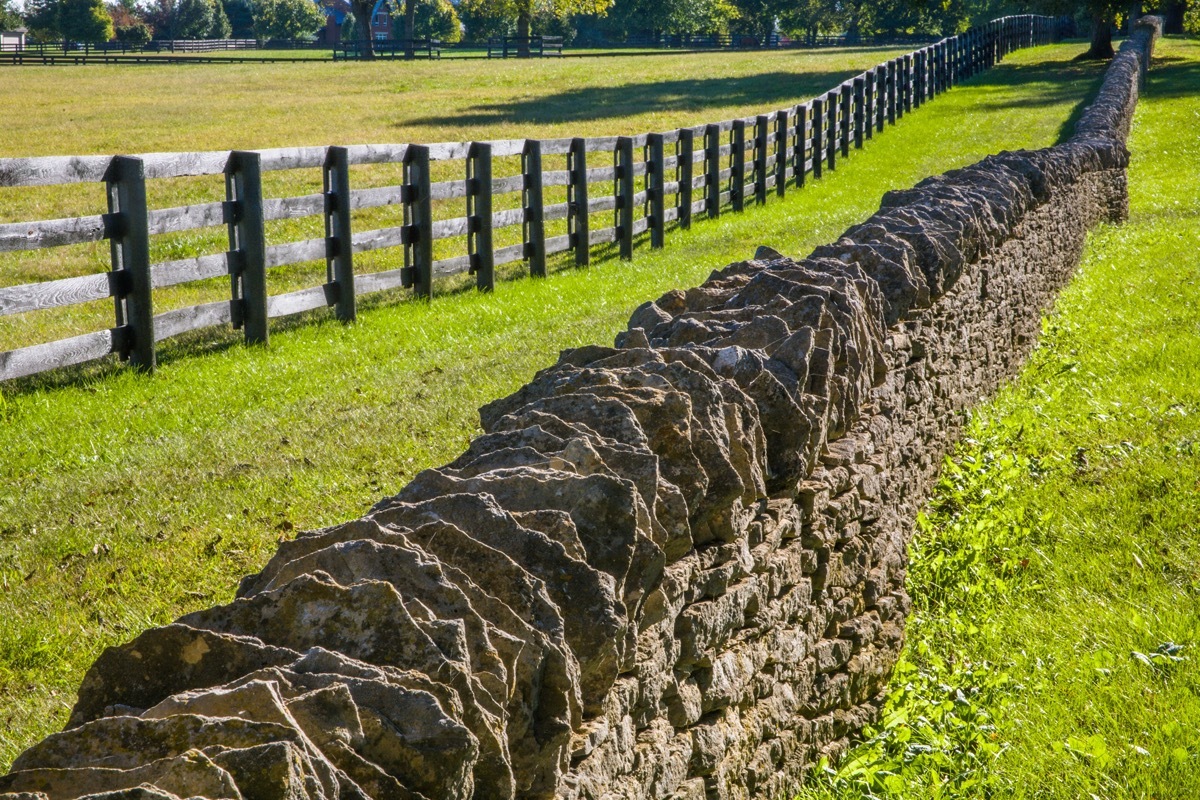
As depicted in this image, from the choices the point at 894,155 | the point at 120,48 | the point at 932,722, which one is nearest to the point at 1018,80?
the point at 894,155

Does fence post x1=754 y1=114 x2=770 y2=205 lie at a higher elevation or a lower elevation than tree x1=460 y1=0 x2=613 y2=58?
lower

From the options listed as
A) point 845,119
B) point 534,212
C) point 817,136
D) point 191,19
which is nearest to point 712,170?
point 534,212

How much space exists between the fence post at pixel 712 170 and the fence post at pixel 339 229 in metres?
8.27

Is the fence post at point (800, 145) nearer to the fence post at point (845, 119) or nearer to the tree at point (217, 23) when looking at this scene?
the fence post at point (845, 119)

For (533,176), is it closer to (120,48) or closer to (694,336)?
(694,336)

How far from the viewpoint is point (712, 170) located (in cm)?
1759

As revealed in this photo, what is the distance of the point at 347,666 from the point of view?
1.87 metres

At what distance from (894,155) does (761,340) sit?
21.6 m

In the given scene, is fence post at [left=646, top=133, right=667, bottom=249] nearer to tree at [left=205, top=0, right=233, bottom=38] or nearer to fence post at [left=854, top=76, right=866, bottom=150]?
fence post at [left=854, top=76, right=866, bottom=150]

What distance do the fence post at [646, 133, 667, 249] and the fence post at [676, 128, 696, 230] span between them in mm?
991

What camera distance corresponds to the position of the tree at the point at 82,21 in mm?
88875

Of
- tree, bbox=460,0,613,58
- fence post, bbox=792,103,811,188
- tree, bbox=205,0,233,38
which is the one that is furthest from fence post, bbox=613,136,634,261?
tree, bbox=205,0,233,38

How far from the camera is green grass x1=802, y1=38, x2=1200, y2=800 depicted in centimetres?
409

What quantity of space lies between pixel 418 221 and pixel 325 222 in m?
1.04
